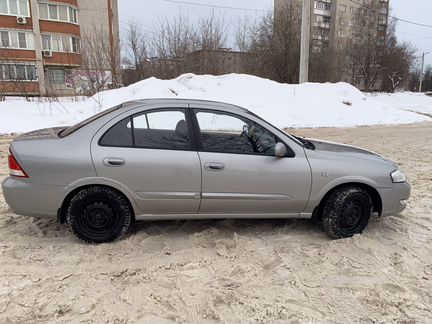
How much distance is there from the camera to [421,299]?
10.4ft

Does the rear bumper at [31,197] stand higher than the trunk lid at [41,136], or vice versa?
the trunk lid at [41,136]

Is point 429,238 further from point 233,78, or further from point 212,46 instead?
point 212,46

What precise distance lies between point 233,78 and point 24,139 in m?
16.8

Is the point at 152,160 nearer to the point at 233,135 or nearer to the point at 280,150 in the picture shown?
the point at 233,135

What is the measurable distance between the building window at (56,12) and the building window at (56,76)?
527 centimetres

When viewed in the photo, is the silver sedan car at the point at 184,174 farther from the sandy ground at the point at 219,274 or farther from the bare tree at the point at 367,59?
the bare tree at the point at 367,59

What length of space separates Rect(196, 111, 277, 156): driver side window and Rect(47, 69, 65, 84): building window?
39.6 meters

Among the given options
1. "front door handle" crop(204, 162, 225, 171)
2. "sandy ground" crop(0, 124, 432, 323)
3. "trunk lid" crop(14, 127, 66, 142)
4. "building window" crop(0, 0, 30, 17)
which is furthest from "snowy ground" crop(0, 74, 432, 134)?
"building window" crop(0, 0, 30, 17)

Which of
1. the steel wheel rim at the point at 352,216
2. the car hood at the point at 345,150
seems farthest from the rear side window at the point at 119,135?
the steel wheel rim at the point at 352,216

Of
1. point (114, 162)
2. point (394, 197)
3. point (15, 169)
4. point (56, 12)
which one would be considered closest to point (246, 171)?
point (114, 162)

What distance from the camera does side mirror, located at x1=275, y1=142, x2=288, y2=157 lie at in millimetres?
4023

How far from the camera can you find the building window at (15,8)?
3600 centimetres

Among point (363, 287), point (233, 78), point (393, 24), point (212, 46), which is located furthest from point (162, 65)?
point (393, 24)

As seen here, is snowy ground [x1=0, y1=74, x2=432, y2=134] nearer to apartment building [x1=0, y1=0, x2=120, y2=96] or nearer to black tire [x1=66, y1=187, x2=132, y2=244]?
black tire [x1=66, y1=187, x2=132, y2=244]
